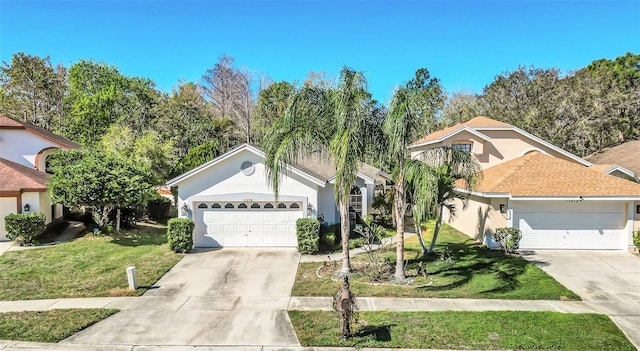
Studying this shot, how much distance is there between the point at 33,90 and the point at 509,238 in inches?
1842

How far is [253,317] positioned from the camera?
8.76m

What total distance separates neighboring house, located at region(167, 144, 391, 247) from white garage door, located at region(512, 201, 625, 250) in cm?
886

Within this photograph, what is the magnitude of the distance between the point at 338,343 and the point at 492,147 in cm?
1849

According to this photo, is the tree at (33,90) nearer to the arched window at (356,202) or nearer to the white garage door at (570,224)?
the arched window at (356,202)

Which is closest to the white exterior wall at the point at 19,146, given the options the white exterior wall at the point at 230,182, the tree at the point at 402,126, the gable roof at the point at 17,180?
the gable roof at the point at 17,180

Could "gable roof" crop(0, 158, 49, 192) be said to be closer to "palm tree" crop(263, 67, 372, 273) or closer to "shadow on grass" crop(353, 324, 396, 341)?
"palm tree" crop(263, 67, 372, 273)

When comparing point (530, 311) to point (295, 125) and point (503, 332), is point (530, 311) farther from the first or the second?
point (295, 125)

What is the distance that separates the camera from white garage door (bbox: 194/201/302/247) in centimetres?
1597

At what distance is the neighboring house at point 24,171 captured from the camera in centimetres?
1680

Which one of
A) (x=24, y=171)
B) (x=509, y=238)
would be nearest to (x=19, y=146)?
(x=24, y=171)

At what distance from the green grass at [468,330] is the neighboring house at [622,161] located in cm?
1372

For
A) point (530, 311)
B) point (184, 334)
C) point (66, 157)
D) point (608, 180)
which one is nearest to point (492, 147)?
point (608, 180)

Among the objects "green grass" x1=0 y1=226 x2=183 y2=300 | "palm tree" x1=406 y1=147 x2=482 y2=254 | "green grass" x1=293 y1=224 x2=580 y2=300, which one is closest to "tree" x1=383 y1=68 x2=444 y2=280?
"palm tree" x1=406 y1=147 x2=482 y2=254

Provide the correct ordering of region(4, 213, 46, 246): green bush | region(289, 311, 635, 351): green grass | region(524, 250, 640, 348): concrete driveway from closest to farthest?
1. region(289, 311, 635, 351): green grass
2. region(524, 250, 640, 348): concrete driveway
3. region(4, 213, 46, 246): green bush
